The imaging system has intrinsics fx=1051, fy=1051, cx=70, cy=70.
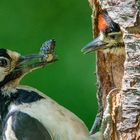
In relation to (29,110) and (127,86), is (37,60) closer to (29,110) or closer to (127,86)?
(29,110)

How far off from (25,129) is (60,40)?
6.03ft

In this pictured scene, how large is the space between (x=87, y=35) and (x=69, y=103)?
59 centimetres

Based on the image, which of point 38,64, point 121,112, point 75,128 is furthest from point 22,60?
point 121,112

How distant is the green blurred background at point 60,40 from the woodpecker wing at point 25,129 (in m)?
1.38

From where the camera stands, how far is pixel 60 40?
8.51 meters

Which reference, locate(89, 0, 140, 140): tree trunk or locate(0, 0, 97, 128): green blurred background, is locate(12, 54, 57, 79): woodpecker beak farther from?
locate(0, 0, 97, 128): green blurred background

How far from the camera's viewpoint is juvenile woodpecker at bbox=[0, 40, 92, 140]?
22.3 feet

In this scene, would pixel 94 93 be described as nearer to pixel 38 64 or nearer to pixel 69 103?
pixel 69 103

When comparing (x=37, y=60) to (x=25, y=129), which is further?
(x=37, y=60)

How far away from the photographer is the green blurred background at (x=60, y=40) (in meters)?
8.35

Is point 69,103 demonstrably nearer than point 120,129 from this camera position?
No

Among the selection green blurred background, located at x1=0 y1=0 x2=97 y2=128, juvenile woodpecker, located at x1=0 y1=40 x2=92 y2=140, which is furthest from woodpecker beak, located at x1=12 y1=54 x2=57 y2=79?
green blurred background, located at x1=0 y1=0 x2=97 y2=128

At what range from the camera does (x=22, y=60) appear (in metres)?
7.17

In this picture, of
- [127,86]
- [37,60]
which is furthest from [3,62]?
[127,86]
